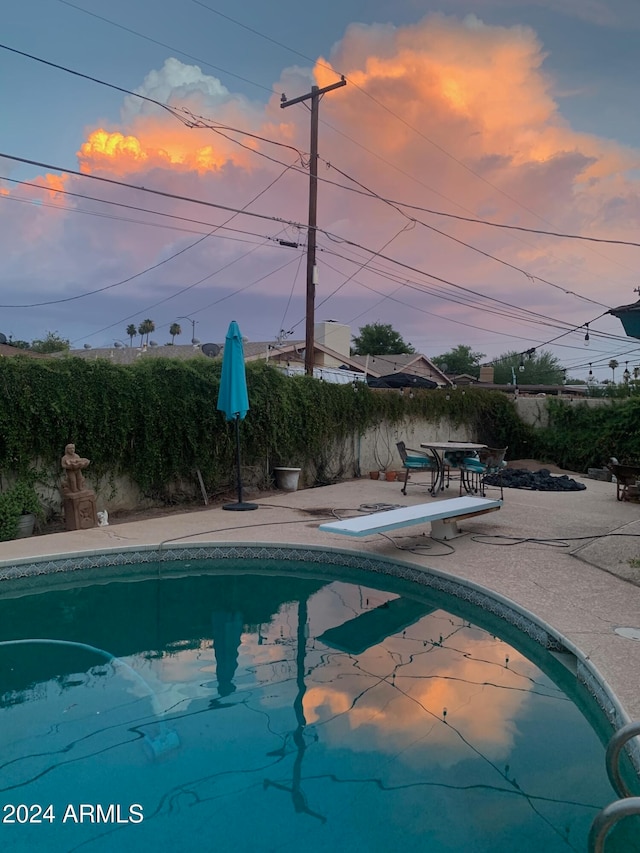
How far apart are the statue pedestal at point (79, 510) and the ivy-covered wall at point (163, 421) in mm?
604

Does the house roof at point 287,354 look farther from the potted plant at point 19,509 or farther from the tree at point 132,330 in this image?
the tree at point 132,330

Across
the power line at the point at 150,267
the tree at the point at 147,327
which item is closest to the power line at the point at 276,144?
the power line at the point at 150,267

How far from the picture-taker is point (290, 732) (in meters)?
3.86

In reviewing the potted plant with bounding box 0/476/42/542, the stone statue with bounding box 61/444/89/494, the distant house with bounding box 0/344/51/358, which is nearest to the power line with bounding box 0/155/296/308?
the distant house with bounding box 0/344/51/358

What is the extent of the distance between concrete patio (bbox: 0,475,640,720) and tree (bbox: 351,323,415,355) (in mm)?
38729

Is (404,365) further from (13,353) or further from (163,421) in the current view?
(163,421)

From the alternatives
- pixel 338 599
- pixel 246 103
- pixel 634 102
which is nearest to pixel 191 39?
pixel 246 103

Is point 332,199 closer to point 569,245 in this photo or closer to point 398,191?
point 398,191

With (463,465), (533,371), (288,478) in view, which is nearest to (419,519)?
(463,465)

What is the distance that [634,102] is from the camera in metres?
11.9

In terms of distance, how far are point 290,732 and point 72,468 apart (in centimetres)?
573

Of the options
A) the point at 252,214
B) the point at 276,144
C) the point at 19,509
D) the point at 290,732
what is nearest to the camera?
the point at 290,732

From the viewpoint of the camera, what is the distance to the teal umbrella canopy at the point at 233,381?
958 cm

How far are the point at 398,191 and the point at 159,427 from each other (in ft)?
37.3
